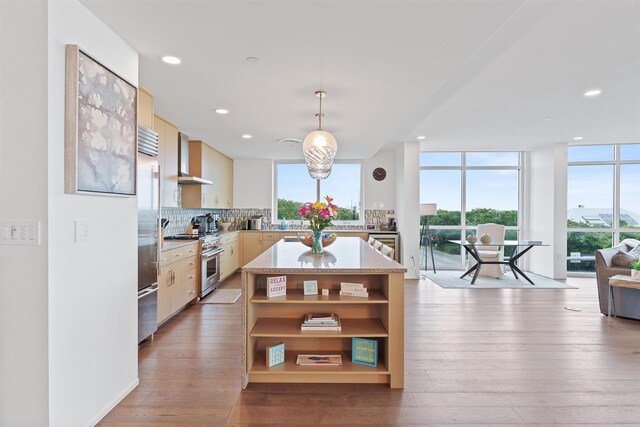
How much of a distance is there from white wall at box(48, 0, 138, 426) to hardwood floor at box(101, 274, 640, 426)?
0.92 feet

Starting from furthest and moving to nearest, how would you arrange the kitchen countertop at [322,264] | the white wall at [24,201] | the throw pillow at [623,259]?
the throw pillow at [623,259] < the kitchen countertop at [322,264] < the white wall at [24,201]

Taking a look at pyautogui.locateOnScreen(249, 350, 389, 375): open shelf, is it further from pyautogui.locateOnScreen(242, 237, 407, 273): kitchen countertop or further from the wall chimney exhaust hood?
the wall chimney exhaust hood

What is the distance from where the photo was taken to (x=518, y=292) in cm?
507

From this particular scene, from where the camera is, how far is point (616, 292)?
395cm

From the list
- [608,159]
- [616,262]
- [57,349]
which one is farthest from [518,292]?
[57,349]

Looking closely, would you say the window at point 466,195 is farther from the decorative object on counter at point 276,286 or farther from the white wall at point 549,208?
the decorative object on counter at point 276,286

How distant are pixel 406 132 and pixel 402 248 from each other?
84.2 inches

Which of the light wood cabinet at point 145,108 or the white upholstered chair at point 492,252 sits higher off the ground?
the light wood cabinet at point 145,108

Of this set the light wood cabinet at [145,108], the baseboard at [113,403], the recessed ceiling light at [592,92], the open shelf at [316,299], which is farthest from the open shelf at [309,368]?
the recessed ceiling light at [592,92]

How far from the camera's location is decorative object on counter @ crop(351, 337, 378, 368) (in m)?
2.37

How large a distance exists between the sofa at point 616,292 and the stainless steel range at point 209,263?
16.5 ft

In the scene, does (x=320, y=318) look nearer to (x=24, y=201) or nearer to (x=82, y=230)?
(x=82, y=230)

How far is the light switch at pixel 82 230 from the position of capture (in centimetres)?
175

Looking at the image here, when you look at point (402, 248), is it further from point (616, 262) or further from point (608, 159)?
point (608, 159)
